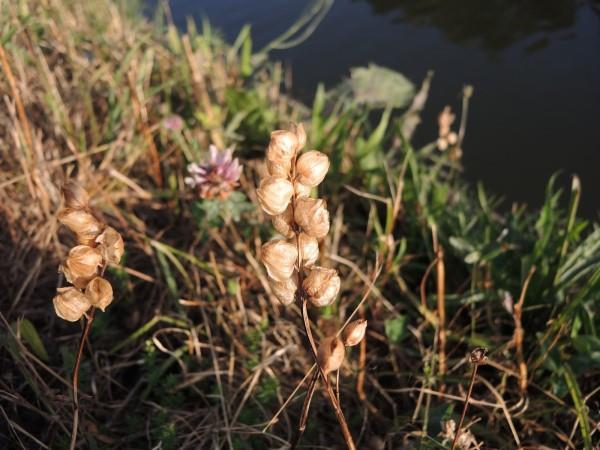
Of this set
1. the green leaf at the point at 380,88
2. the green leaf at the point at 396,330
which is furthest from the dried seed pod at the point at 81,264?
the green leaf at the point at 380,88

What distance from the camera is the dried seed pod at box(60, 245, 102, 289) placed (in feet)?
2.03

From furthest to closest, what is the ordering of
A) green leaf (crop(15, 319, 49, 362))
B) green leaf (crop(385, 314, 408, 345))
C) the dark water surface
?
the dark water surface → green leaf (crop(385, 314, 408, 345)) → green leaf (crop(15, 319, 49, 362))

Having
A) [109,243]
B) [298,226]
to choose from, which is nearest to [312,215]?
[298,226]

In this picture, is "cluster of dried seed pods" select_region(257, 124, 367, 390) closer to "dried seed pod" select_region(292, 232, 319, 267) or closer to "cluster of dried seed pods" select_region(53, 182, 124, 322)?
"dried seed pod" select_region(292, 232, 319, 267)

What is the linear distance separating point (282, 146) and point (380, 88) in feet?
7.78

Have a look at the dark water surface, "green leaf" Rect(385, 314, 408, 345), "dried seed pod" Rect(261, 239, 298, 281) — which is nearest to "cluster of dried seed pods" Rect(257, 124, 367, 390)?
"dried seed pod" Rect(261, 239, 298, 281)

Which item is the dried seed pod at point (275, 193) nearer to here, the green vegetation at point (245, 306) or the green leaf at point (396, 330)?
the green vegetation at point (245, 306)

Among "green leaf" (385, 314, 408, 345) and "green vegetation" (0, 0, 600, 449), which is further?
"green leaf" (385, 314, 408, 345)

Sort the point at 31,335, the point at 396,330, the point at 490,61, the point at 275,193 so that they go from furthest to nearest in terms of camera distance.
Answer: the point at 490,61, the point at 396,330, the point at 31,335, the point at 275,193

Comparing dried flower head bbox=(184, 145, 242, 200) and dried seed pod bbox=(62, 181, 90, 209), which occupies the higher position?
dried seed pod bbox=(62, 181, 90, 209)

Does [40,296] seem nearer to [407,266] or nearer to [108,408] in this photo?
[108,408]

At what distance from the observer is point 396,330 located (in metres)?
1.30

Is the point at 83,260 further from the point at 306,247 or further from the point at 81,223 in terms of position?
the point at 306,247

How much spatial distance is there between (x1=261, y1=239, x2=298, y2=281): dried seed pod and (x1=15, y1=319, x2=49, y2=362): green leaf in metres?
0.72
